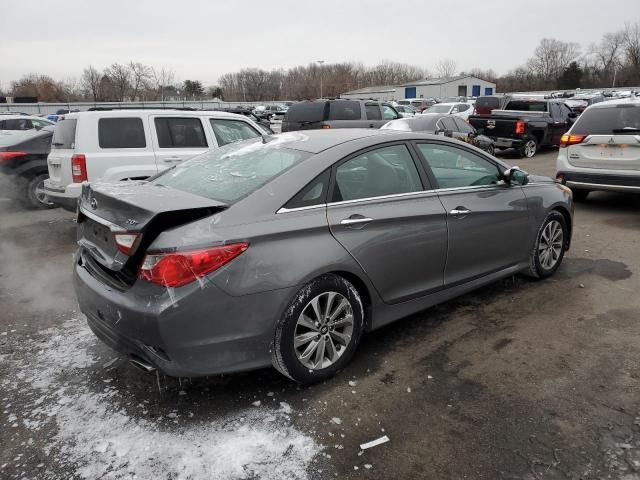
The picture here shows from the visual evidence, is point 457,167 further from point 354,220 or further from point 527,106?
point 527,106

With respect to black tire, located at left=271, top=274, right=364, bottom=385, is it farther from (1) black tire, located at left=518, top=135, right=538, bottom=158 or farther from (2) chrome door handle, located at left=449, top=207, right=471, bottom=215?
(1) black tire, located at left=518, top=135, right=538, bottom=158

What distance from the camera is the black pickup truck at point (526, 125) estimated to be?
15.3 meters

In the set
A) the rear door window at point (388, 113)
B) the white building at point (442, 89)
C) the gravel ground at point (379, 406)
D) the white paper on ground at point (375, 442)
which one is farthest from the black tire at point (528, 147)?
the white building at point (442, 89)

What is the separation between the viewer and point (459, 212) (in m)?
3.86

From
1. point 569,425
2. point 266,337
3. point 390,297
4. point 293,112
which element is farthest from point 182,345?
point 293,112

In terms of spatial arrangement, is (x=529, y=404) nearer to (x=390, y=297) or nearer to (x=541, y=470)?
(x=541, y=470)

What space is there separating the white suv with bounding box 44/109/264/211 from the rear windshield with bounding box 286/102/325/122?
7.82 m

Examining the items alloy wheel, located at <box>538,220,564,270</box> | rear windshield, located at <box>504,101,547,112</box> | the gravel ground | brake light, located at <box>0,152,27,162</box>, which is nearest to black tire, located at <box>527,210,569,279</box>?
alloy wheel, located at <box>538,220,564,270</box>

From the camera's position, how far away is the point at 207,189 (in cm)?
326

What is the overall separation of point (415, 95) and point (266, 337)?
279 ft

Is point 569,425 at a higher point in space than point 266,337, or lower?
lower

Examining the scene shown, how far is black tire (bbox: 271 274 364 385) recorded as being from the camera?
2910 mm

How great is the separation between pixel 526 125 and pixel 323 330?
47.0 ft

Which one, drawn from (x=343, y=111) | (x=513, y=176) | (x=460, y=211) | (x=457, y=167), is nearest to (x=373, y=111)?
(x=343, y=111)
